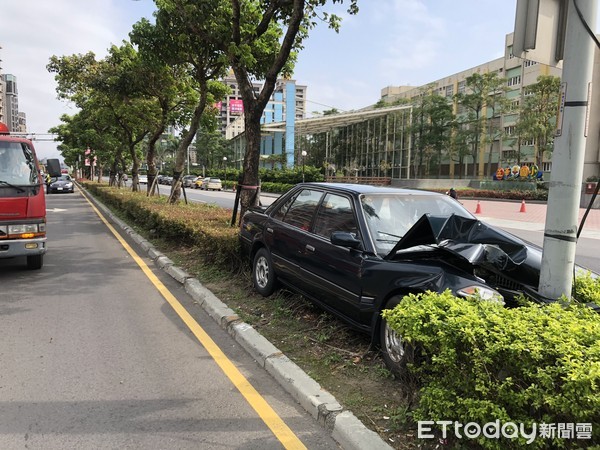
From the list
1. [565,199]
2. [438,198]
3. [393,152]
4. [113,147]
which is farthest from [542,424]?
[393,152]

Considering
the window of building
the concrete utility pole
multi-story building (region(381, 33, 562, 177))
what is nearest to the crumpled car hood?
the concrete utility pole

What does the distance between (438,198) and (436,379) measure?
9.26 feet

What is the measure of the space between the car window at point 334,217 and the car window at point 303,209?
0.16 meters

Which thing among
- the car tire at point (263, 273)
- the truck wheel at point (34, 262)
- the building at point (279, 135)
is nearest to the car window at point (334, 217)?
the car tire at point (263, 273)

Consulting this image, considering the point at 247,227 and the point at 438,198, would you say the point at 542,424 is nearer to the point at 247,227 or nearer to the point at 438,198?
the point at 438,198

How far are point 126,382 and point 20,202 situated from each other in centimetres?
456

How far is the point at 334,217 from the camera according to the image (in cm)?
472

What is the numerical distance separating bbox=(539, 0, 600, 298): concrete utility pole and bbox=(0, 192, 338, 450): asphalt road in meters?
1.94

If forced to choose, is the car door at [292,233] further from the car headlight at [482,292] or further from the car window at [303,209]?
the car headlight at [482,292]

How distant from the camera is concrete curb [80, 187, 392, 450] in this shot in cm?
283

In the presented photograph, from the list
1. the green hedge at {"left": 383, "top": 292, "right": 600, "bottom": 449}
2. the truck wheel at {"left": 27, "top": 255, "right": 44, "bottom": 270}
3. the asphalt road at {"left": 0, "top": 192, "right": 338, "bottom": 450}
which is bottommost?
the asphalt road at {"left": 0, "top": 192, "right": 338, "bottom": 450}

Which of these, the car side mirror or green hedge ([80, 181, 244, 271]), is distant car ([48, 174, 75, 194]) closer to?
green hedge ([80, 181, 244, 271])

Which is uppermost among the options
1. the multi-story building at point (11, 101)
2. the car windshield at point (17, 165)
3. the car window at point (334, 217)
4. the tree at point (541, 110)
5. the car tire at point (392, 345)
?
the multi-story building at point (11, 101)

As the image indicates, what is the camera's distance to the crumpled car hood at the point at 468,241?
3.48 metres
